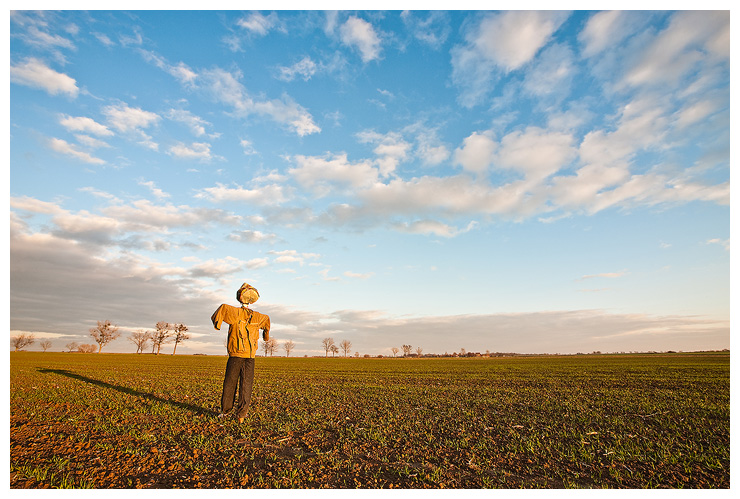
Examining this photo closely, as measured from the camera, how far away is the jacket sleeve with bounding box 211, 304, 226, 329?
8.86 metres

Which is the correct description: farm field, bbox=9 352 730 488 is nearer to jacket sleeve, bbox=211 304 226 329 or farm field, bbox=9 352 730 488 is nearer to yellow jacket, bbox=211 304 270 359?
yellow jacket, bbox=211 304 270 359

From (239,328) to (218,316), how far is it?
0.58 meters

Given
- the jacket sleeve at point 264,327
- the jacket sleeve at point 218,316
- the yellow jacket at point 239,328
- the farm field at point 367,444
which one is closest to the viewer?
the farm field at point 367,444

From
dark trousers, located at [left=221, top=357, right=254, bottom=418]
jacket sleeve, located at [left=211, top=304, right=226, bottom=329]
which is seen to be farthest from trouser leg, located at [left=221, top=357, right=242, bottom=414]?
jacket sleeve, located at [left=211, top=304, right=226, bottom=329]

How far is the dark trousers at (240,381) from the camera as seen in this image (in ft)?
29.7

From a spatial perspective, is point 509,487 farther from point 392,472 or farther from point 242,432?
point 242,432

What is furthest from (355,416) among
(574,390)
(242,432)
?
(574,390)

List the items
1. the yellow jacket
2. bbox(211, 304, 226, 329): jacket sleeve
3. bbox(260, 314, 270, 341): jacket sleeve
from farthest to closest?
bbox(260, 314, 270, 341): jacket sleeve → the yellow jacket → bbox(211, 304, 226, 329): jacket sleeve

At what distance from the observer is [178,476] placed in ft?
17.7

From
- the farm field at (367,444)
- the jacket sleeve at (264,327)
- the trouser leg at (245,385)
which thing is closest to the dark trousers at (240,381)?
the trouser leg at (245,385)

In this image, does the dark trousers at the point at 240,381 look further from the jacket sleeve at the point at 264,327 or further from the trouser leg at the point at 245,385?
the jacket sleeve at the point at 264,327

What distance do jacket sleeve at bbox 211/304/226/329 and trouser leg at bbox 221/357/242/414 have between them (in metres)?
0.91

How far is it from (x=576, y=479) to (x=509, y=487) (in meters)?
1.14

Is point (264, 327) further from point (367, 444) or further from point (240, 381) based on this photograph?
point (367, 444)
